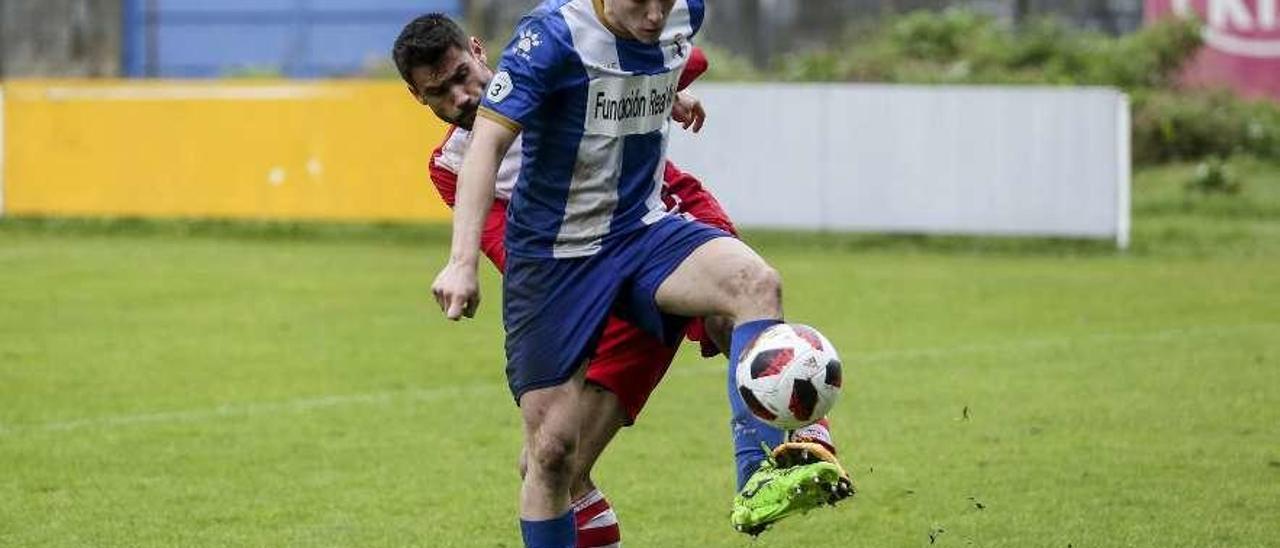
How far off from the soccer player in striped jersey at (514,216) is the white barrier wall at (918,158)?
562 inches

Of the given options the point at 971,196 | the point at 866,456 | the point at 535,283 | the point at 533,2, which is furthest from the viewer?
the point at 533,2

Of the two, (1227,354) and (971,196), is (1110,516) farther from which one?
(971,196)

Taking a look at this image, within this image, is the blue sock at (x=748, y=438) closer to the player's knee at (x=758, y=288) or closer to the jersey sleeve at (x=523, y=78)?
the player's knee at (x=758, y=288)

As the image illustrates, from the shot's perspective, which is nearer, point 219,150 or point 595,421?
point 595,421

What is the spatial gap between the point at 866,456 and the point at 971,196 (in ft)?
38.0

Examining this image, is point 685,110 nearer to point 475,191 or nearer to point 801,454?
point 475,191

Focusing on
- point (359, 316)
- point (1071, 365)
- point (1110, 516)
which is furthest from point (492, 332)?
point (1110, 516)

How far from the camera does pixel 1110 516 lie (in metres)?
8.16

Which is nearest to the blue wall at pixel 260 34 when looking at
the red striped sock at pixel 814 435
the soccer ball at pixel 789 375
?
the red striped sock at pixel 814 435

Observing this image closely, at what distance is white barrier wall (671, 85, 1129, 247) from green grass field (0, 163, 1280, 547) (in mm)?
1067

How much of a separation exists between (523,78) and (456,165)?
801mm

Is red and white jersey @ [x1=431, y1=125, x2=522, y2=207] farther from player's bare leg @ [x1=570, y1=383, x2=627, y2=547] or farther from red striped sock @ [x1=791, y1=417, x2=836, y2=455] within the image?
red striped sock @ [x1=791, y1=417, x2=836, y2=455]

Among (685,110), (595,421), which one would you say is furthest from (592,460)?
(685,110)

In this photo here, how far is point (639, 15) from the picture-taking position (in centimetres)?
614
